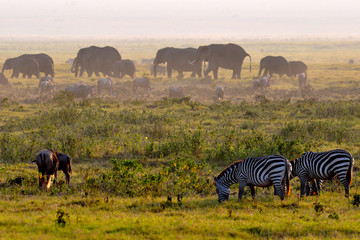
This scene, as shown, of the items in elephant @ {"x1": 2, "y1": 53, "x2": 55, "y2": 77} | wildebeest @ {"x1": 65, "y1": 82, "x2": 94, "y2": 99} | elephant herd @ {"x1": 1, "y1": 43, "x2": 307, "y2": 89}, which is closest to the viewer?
wildebeest @ {"x1": 65, "y1": 82, "x2": 94, "y2": 99}

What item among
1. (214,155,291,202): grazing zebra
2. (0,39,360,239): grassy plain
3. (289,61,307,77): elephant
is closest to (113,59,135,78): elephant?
(289,61,307,77): elephant

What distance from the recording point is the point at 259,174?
435 inches

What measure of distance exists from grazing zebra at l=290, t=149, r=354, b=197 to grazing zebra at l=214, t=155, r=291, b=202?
0.80 m

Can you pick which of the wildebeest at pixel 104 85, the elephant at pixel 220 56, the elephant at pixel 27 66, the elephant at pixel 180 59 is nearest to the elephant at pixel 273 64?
the elephant at pixel 220 56

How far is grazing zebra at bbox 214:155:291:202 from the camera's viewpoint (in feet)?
35.8

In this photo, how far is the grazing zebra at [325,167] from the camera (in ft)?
37.6

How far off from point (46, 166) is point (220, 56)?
4057 centimetres

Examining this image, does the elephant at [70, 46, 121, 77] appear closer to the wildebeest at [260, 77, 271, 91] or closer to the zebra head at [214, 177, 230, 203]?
the wildebeest at [260, 77, 271, 91]

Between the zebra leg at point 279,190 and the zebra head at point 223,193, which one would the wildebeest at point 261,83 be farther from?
the zebra leg at point 279,190

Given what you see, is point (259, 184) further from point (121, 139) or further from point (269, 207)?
point (121, 139)

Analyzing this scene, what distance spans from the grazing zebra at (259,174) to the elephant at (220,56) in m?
39.2

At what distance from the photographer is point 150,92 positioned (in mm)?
38969

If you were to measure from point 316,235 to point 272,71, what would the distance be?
4656 cm

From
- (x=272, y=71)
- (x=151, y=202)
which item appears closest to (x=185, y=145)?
(x=151, y=202)
